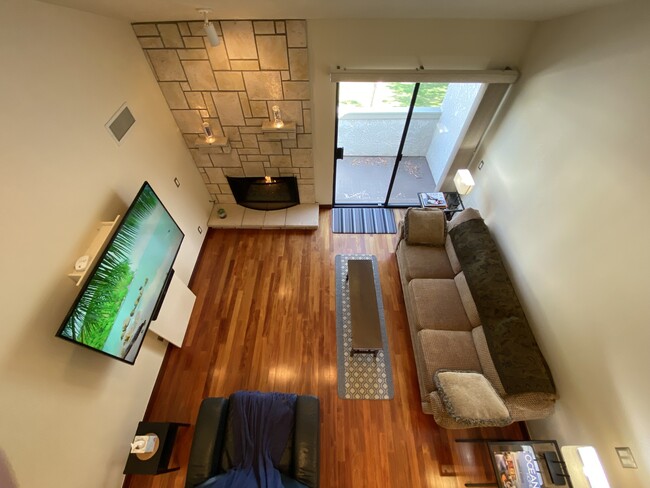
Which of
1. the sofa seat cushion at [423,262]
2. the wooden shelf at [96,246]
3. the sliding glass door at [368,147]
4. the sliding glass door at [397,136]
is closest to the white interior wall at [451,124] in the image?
the sliding glass door at [397,136]

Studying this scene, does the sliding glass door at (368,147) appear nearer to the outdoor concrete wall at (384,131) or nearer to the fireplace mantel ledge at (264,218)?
the outdoor concrete wall at (384,131)

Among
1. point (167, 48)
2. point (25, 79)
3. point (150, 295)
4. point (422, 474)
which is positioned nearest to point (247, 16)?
point (167, 48)

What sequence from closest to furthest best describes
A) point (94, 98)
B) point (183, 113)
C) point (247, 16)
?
point (94, 98), point (247, 16), point (183, 113)

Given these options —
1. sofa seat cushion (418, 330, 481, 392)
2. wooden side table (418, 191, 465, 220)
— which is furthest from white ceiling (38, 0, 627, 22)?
sofa seat cushion (418, 330, 481, 392)

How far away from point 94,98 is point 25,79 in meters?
0.51

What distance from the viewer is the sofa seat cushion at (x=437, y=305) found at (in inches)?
115

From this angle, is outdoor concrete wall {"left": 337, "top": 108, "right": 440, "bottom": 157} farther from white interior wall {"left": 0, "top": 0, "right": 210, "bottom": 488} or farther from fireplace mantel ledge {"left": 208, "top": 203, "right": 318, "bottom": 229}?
white interior wall {"left": 0, "top": 0, "right": 210, "bottom": 488}

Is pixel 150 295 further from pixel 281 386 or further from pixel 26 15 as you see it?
pixel 26 15

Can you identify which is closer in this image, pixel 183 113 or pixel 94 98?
pixel 94 98

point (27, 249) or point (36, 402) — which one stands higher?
point (27, 249)

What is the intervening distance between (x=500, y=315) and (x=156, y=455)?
328 centimetres

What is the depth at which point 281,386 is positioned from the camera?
2916 mm

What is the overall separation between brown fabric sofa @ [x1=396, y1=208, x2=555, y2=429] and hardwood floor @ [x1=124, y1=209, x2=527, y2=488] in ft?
1.20

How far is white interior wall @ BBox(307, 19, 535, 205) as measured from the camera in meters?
2.58
